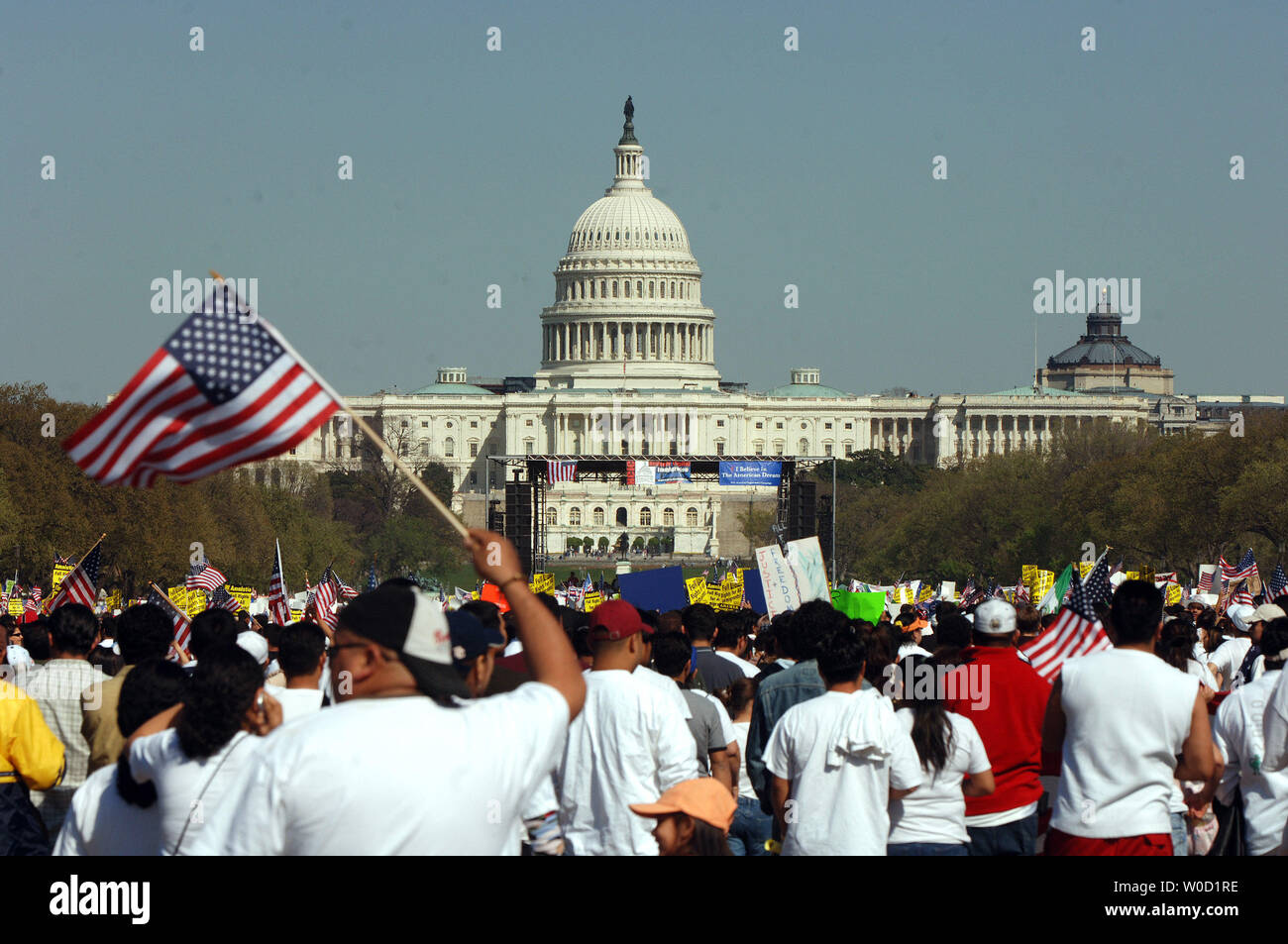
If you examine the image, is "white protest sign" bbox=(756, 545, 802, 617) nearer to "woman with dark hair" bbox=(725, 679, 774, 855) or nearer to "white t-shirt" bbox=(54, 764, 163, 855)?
"woman with dark hair" bbox=(725, 679, 774, 855)

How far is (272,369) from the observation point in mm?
6340

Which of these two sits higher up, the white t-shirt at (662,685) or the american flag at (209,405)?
the american flag at (209,405)

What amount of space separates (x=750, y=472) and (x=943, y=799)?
5210 centimetres

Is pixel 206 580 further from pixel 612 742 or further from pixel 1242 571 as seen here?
pixel 612 742

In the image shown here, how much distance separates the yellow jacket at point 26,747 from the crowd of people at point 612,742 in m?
0.01

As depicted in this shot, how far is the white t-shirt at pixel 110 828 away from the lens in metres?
6.50

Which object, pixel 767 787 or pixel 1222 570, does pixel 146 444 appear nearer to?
pixel 767 787

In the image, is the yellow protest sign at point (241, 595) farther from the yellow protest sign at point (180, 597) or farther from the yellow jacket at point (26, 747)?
the yellow jacket at point (26, 747)

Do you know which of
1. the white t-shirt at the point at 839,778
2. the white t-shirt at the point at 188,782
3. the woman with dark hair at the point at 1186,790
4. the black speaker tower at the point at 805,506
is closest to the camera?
the white t-shirt at the point at 188,782

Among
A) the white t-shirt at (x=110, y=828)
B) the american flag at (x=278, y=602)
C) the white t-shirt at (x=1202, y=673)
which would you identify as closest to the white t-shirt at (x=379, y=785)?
the white t-shirt at (x=110, y=828)
